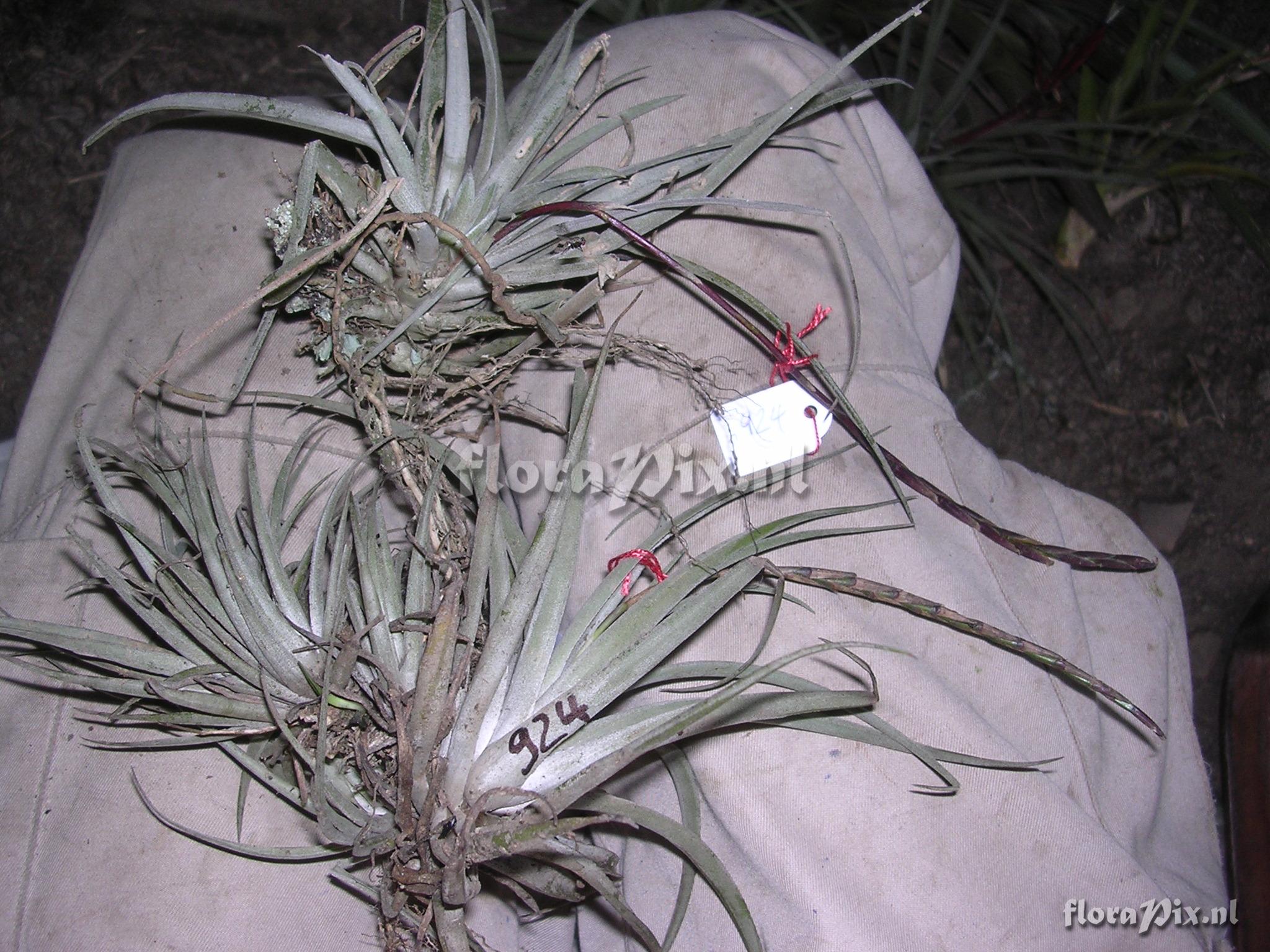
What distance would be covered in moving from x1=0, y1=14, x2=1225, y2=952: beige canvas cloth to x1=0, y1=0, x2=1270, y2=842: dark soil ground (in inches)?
22.4

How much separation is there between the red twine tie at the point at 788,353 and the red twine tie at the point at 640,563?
30cm

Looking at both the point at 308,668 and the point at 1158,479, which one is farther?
the point at 1158,479

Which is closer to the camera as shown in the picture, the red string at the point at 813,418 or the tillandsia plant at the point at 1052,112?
the red string at the point at 813,418

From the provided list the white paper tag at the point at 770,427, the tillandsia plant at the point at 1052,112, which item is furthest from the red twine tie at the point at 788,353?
the tillandsia plant at the point at 1052,112

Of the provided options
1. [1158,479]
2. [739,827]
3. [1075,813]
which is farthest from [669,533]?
[1158,479]

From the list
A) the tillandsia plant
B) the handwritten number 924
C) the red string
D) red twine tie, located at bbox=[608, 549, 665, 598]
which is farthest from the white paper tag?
→ the tillandsia plant

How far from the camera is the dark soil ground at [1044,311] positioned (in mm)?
1568

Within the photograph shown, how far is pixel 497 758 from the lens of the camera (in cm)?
67

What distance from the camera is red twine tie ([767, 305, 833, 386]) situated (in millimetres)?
932

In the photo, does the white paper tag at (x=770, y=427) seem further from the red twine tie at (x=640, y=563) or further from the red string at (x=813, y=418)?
the red twine tie at (x=640, y=563)

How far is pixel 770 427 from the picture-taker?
3.09 ft

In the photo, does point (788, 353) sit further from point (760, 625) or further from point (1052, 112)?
point (1052, 112)

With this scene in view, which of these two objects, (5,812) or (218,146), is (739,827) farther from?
(218,146)

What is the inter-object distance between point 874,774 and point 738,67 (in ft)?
2.85
